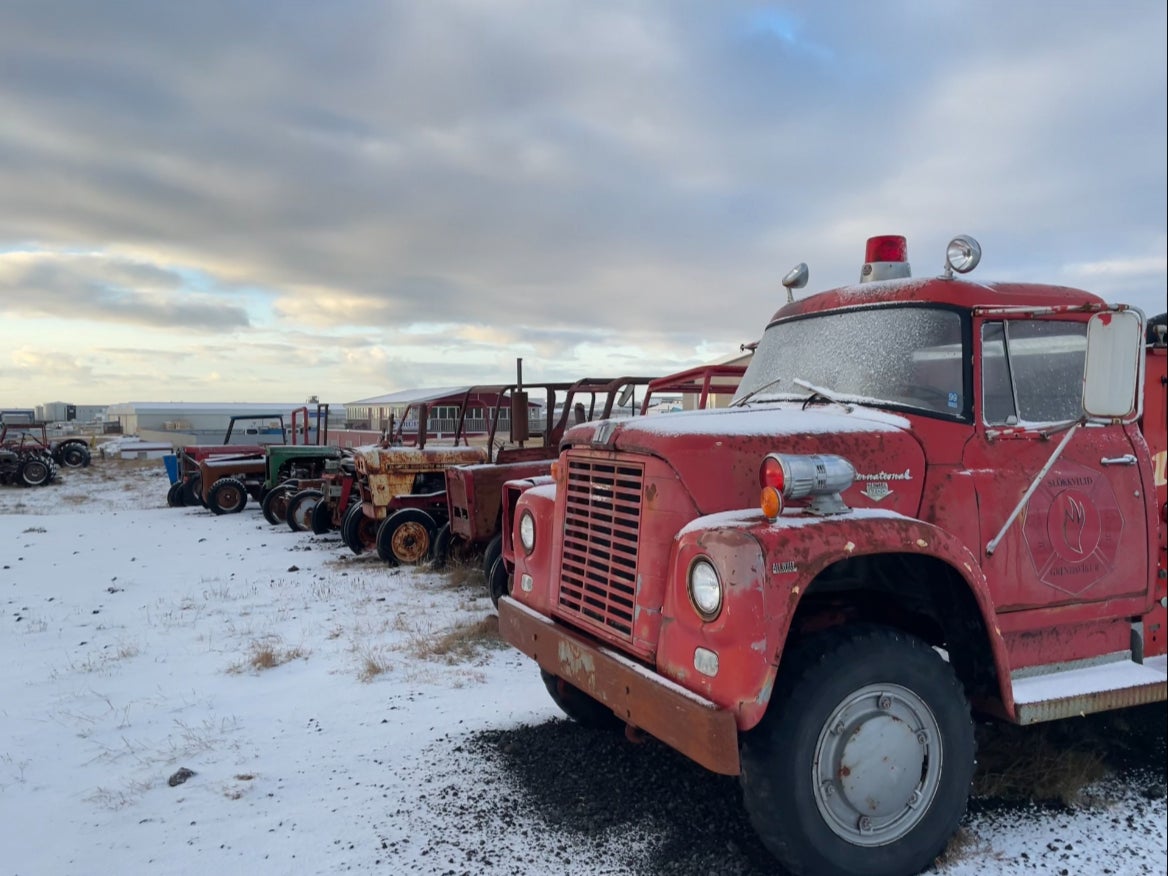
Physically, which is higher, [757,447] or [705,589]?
[757,447]

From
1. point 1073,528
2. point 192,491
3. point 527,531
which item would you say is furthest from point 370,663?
point 192,491

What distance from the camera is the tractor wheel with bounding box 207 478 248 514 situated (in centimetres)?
1622

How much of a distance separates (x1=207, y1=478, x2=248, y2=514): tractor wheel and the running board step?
15784 mm

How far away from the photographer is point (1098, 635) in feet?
12.7

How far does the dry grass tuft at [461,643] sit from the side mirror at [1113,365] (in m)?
4.32

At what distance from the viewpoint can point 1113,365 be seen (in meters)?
3.31

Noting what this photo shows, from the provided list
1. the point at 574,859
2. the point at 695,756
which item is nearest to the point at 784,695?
the point at 695,756

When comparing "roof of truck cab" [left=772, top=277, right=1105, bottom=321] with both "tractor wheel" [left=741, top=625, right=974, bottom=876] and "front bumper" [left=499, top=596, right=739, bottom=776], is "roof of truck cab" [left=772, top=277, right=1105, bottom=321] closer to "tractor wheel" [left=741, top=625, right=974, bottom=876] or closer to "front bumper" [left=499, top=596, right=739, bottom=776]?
"tractor wheel" [left=741, top=625, right=974, bottom=876]

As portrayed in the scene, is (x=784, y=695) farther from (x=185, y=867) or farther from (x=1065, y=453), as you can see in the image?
(x=185, y=867)

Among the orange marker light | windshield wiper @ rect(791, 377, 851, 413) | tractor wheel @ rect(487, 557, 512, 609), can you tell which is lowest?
tractor wheel @ rect(487, 557, 512, 609)

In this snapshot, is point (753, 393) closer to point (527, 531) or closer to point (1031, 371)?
point (1031, 371)

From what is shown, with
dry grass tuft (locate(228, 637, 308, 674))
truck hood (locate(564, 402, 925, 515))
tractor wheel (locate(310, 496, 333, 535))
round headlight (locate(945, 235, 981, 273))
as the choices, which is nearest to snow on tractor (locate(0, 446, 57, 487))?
tractor wheel (locate(310, 496, 333, 535))

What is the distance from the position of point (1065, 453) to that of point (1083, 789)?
165 cm

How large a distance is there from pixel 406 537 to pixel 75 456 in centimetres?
2838
